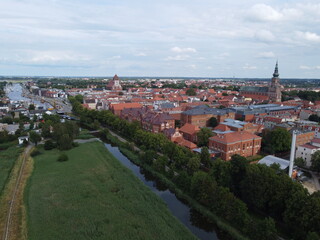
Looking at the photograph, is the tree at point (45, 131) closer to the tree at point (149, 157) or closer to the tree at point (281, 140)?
the tree at point (149, 157)

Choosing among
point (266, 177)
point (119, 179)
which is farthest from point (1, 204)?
point (266, 177)

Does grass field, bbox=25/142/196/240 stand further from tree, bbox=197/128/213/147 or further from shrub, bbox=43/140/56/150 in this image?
tree, bbox=197/128/213/147

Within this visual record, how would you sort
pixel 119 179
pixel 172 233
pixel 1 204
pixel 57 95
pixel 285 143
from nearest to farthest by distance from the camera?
pixel 172 233
pixel 1 204
pixel 119 179
pixel 285 143
pixel 57 95

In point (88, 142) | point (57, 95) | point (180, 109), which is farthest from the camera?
point (57, 95)

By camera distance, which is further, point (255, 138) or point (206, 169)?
point (255, 138)

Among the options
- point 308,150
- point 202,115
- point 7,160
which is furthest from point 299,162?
point 7,160

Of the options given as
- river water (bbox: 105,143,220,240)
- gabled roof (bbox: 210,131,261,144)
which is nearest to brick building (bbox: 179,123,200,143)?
gabled roof (bbox: 210,131,261,144)

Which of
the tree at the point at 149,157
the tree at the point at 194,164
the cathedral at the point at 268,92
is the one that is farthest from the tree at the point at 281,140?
the cathedral at the point at 268,92

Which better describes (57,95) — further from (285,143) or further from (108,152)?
(285,143)
